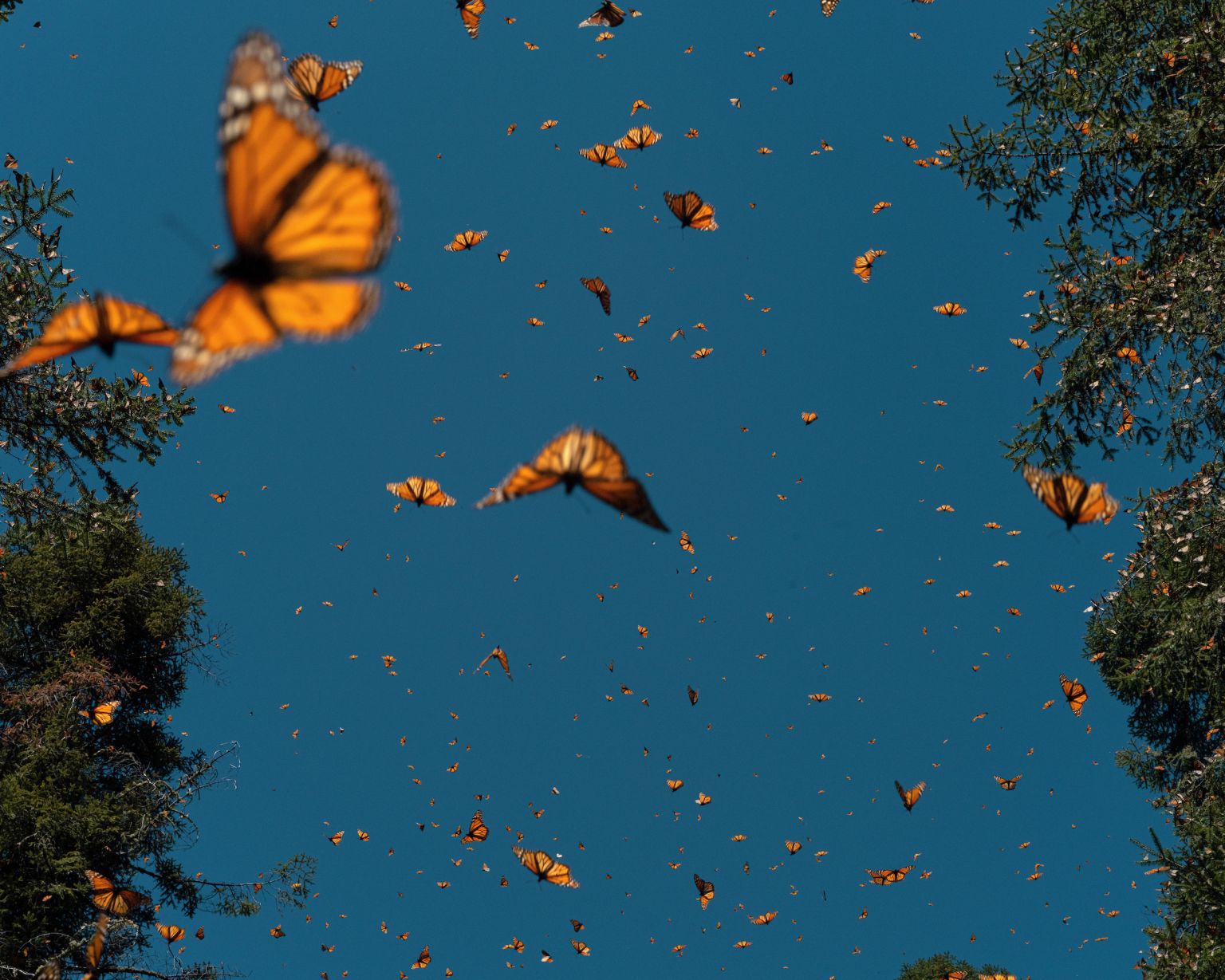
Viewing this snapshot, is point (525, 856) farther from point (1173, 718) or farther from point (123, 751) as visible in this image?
point (1173, 718)

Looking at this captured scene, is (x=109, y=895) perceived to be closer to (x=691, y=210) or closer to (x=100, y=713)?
(x=100, y=713)

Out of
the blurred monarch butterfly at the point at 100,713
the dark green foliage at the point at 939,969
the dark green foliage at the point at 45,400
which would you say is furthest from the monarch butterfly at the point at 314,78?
the dark green foliage at the point at 939,969

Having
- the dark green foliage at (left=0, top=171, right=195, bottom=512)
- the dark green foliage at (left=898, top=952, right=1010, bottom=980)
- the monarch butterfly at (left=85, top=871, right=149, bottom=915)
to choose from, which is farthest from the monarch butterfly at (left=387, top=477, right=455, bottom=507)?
the dark green foliage at (left=898, top=952, right=1010, bottom=980)

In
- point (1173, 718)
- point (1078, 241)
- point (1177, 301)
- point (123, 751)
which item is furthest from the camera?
point (1173, 718)

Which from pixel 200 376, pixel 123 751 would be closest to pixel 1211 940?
pixel 200 376

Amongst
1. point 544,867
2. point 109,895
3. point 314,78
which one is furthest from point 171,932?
point 314,78

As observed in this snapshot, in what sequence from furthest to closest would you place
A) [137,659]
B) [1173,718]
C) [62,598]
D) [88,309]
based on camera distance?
[1173,718], [137,659], [62,598], [88,309]
